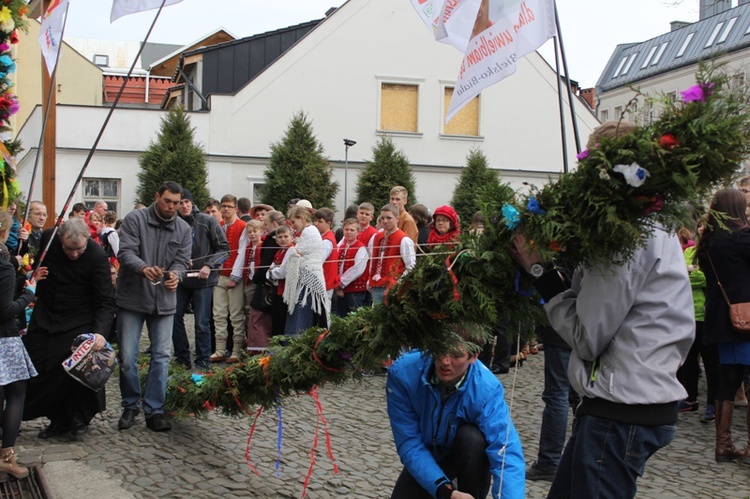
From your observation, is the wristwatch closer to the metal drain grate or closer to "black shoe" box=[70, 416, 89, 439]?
A: the metal drain grate

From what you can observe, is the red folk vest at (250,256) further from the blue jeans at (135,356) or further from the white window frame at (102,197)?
the white window frame at (102,197)

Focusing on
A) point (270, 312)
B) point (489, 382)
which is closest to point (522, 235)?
point (489, 382)

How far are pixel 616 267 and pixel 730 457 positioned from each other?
451 cm

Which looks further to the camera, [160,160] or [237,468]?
[160,160]

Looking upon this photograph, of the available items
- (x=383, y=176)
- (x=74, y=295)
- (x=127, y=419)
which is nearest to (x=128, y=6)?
(x=74, y=295)

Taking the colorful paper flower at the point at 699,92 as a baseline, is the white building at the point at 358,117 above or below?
above

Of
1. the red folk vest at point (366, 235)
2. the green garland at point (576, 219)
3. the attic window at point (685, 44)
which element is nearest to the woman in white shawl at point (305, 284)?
the red folk vest at point (366, 235)

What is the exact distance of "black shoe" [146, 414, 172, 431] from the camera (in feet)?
22.6

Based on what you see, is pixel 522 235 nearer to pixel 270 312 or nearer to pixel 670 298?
pixel 670 298

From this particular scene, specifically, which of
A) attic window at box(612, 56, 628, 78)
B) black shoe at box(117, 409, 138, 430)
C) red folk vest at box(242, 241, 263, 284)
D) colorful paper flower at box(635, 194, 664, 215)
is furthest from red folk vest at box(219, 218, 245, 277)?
attic window at box(612, 56, 628, 78)

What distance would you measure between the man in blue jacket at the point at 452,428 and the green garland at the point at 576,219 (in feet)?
1.10

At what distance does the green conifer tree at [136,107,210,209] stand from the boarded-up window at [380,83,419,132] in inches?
265

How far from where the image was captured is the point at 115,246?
1273 cm

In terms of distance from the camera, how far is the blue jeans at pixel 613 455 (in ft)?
10.1
